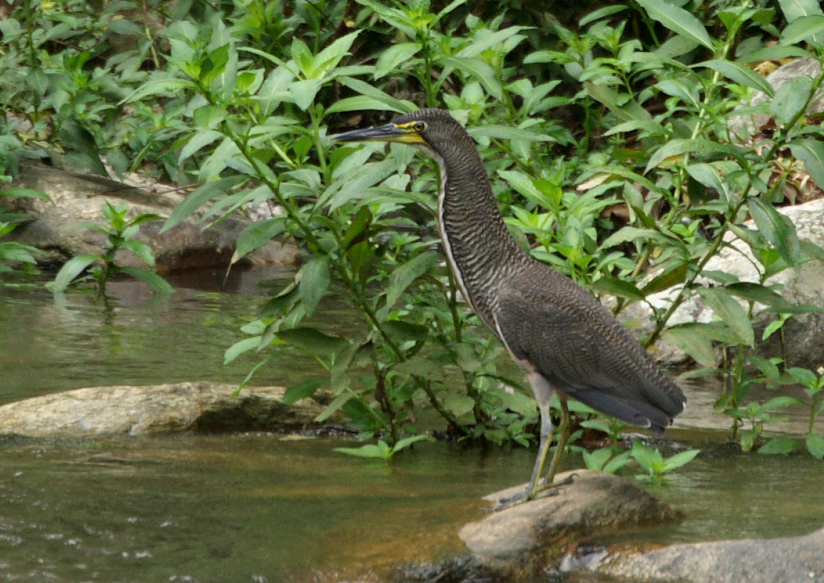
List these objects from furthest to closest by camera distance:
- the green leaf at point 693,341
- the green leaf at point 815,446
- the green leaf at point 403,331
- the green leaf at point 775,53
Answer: the green leaf at point 815,446 < the green leaf at point 403,331 < the green leaf at point 693,341 < the green leaf at point 775,53

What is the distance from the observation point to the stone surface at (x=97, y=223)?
10.0 m

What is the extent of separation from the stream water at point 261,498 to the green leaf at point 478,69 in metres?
1.78

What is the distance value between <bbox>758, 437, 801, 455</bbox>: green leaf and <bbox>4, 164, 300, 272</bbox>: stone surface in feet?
20.1

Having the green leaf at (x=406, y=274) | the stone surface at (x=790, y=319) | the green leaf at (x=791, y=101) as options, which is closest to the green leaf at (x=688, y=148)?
the green leaf at (x=791, y=101)

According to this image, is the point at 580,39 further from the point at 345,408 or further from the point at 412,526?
the point at 412,526

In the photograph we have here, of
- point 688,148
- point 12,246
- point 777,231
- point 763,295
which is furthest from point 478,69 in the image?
point 12,246

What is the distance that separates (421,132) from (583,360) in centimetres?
121

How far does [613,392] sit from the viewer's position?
4.73m

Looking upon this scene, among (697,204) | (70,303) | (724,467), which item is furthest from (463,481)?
(70,303)

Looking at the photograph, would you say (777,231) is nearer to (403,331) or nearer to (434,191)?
(403,331)

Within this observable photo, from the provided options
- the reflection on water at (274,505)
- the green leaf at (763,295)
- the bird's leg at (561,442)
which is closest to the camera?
the reflection on water at (274,505)

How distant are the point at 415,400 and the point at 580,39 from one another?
266 centimetres

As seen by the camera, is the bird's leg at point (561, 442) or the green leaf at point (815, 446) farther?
the green leaf at point (815, 446)

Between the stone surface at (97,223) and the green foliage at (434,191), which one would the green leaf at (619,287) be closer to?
the green foliage at (434,191)
